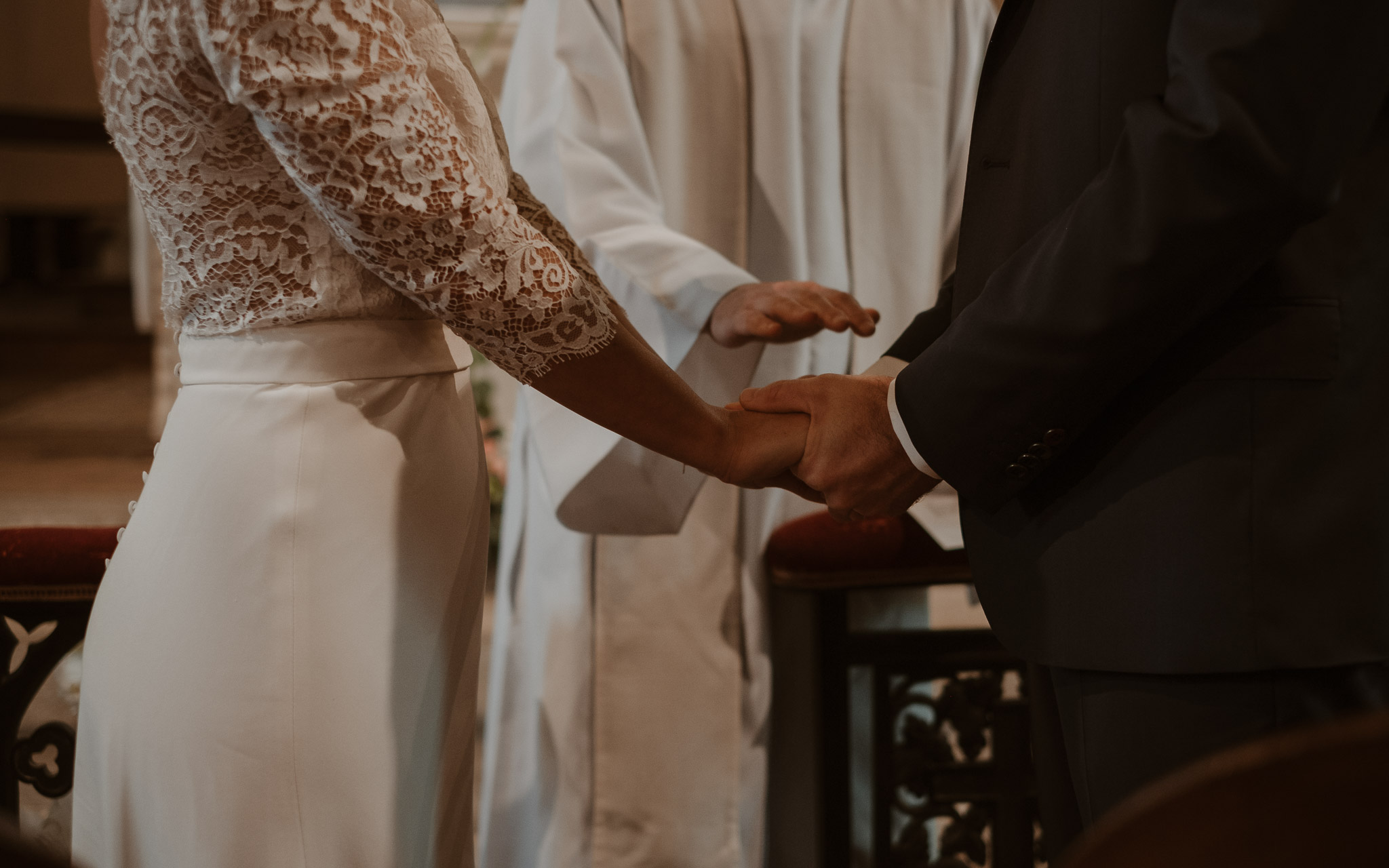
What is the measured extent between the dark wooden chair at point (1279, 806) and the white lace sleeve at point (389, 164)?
0.66 metres

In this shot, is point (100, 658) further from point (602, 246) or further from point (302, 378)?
point (602, 246)

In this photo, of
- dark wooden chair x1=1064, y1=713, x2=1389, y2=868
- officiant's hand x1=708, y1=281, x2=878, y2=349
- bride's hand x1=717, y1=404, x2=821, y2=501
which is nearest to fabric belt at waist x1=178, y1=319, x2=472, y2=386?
bride's hand x1=717, y1=404, x2=821, y2=501

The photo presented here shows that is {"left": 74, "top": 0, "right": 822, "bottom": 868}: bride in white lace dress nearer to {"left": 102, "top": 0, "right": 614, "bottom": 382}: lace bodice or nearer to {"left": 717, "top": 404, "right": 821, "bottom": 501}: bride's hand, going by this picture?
{"left": 102, "top": 0, "right": 614, "bottom": 382}: lace bodice

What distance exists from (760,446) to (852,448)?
0.11m

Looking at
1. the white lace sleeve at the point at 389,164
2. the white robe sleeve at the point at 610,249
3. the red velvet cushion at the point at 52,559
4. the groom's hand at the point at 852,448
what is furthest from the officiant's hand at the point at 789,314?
the red velvet cushion at the point at 52,559

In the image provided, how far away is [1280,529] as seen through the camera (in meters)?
0.89

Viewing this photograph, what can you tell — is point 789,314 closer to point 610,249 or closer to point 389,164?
point 610,249

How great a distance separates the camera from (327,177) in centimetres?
84

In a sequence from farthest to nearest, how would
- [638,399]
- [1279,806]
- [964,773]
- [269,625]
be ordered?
[964,773] < [638,399] < [269,625] < [1279,806]

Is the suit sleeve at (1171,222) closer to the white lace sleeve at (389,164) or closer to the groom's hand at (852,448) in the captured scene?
the groom's hand at (852,448)

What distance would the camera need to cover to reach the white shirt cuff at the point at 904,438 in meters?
1.10

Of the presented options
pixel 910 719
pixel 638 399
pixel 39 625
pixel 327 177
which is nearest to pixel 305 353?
pixel 327 177

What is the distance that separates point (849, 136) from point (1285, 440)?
1.35m

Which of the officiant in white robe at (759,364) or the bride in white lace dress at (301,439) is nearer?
the bride in white lace dress at (301,439)
